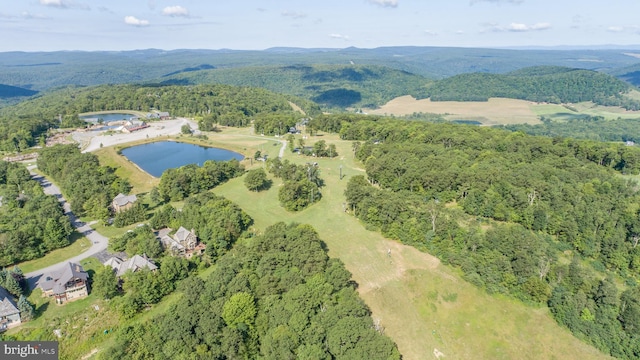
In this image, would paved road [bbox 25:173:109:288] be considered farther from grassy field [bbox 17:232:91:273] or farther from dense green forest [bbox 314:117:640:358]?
dense green forest [bbox 314:117:640:358]

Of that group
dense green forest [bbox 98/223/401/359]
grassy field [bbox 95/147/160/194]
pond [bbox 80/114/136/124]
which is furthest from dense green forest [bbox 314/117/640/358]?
pond [bbox 80/114/136/124]

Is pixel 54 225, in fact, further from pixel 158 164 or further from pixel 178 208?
pixel 158 164

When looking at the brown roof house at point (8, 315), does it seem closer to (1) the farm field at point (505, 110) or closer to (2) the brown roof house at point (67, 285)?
(2) the brown roof house at point (67, 285)

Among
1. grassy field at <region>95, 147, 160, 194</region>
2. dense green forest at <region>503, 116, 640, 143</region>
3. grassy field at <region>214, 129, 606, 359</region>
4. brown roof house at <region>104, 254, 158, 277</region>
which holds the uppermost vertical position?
brown roof house at <region>104, 254, 158, 277</region>

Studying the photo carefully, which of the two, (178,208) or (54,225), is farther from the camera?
(178,208)

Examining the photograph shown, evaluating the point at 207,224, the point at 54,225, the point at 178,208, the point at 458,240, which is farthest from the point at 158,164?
the point at 458,240

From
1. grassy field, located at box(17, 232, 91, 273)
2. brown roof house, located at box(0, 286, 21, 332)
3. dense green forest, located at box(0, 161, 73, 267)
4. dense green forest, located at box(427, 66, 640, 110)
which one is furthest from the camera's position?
dense green forest, located at box(427, 66, 640, 110)

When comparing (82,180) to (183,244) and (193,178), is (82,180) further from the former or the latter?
(183,244)
